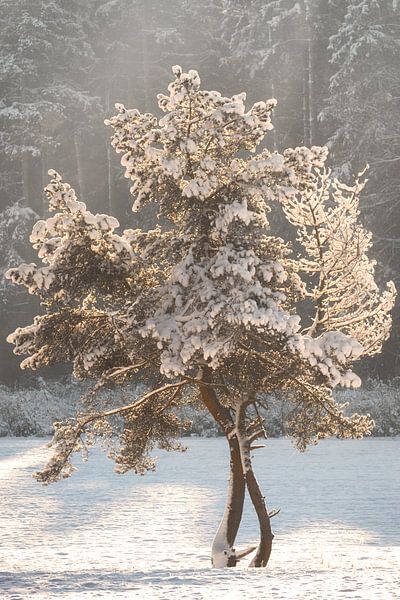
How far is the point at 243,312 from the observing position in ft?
35.2

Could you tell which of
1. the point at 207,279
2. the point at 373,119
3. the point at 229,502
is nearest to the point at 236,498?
the point at 229,502

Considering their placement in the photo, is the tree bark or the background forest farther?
the background forest

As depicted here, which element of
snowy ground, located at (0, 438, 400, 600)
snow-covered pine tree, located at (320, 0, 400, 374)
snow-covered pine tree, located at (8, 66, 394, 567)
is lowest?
snowy ground, located at (0, 438, 400, 600)

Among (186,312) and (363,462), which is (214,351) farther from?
(363,462)

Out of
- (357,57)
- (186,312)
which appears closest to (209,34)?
(357,57)

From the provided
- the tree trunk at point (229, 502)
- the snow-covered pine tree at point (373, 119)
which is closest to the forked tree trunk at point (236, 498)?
the tree trunk at point (229, 502)

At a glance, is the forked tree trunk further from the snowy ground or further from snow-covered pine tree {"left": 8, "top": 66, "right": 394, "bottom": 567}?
the snowy ground

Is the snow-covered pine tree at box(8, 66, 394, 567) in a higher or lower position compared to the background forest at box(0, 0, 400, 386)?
lower

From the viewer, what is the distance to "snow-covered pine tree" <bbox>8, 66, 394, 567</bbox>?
11.3 metres

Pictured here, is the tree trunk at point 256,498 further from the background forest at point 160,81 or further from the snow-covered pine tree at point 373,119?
the background forest at point 160,81

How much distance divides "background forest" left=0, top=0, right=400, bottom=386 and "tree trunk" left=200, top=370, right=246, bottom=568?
22.5 metres

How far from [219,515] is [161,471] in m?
5.87

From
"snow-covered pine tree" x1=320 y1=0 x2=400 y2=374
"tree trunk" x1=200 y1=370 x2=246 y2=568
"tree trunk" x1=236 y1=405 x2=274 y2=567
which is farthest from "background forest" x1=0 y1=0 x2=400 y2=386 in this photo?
"tree trunk" x1=236 y1=405 x2=274 y2=567

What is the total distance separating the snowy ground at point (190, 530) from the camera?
8914 mm
